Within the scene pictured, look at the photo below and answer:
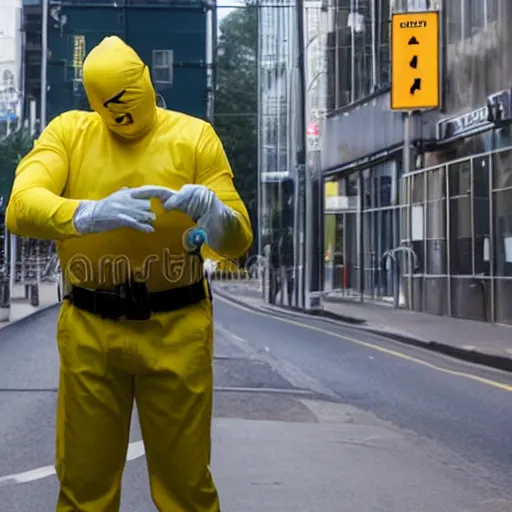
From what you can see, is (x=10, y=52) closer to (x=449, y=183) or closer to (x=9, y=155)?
(x=9, y=155)

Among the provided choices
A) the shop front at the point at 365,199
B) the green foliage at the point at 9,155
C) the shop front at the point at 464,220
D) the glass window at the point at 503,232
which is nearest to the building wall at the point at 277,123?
the shop front at the point at 365,199

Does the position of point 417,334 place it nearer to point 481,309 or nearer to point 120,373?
point 481,309

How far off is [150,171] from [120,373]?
62 centimetres

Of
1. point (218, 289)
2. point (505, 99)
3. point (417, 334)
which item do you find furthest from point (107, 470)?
point (218, 289)

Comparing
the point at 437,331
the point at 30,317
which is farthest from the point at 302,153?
the point at 437,331

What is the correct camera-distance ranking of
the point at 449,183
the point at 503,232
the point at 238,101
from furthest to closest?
the point at 238,101, the point at 449,183, the point at 503,232

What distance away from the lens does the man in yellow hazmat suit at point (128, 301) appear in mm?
3580

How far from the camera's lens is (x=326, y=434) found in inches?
331

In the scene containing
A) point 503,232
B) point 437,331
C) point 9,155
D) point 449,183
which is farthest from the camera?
point 9,155

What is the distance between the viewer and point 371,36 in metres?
31.3

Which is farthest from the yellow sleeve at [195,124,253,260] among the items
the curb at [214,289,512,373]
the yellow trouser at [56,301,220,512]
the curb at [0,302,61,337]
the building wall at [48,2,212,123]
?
the building wall at [48,2,212,123]

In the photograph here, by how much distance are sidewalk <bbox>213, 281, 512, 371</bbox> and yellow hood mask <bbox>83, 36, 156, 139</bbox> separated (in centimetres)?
1169

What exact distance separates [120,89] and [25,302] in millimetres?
25002

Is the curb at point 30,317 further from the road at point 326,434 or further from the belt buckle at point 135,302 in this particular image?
the belt buckle at point 135,302
